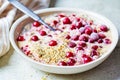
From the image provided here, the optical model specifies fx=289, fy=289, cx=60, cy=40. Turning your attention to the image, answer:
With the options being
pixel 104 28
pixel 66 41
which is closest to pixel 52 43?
pixel 66 41

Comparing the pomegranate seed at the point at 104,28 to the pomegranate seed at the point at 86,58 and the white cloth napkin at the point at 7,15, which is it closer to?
the pomegranate seed at the point at 86,58

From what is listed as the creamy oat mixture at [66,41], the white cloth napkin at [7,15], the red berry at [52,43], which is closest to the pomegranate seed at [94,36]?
the creamy oat mixture at [66,41]

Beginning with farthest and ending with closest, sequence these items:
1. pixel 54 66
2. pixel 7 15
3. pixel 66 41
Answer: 1. pixel 7 15
2. pixel 66 41
3. pixel 54 66

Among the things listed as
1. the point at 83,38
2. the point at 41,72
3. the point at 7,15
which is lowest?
the point at 41,72

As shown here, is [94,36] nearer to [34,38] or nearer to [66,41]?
[66,41]


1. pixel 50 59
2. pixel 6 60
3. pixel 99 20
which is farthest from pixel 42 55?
pixel 99 20

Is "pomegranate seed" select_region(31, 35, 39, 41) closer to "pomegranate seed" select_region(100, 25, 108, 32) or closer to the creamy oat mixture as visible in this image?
the creamy oat mixture

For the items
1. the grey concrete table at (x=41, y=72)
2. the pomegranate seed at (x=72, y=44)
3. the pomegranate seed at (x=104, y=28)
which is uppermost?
the pomegranate seed at (x=104, y=28)
